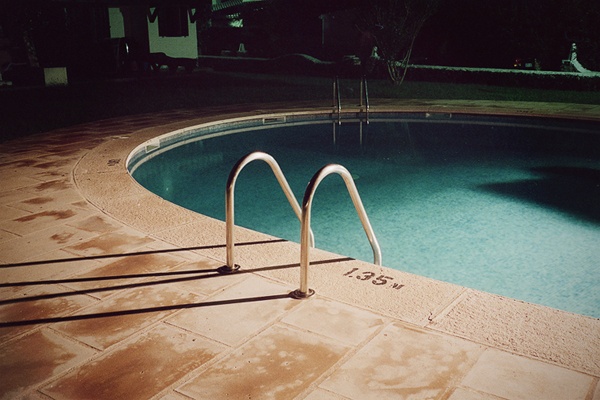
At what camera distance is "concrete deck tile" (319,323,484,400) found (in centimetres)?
255

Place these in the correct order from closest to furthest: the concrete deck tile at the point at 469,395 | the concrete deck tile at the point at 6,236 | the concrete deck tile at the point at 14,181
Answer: the concrete deck tile at the point at 469,395
the concrete deck tile at the point at 6,236
the concrete deck tile at the point at 14,181

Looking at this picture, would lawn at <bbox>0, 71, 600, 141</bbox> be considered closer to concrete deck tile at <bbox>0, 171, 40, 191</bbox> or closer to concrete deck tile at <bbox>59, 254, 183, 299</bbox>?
concrete deck tile at <bbox>0, 171, 40, 191</bbox>

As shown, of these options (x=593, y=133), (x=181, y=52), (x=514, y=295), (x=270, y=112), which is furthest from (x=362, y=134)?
(x=181, y=52)

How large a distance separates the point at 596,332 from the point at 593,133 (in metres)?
9.66

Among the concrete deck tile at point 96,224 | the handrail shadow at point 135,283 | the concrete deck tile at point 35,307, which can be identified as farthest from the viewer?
the concrete deck tile at point 96,224

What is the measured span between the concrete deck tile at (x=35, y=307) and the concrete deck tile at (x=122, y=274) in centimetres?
11

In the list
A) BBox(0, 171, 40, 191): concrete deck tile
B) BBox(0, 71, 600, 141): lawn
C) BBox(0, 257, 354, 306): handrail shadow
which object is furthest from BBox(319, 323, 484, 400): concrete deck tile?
BBox(0, 71, 600, 141): lawn

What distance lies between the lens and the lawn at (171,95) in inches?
495

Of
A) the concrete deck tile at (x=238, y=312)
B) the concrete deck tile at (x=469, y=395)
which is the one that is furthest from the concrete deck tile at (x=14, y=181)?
the concrete deck tile at (x=469, y=395)

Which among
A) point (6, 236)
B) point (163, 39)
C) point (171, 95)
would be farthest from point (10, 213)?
point (163, 39)

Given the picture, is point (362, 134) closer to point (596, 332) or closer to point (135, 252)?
point (135, 252)

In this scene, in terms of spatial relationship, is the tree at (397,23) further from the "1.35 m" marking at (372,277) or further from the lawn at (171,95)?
the "1.35 m" marking at (372,277)

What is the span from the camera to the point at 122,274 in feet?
12.8

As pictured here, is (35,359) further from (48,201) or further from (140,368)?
(48,201)
